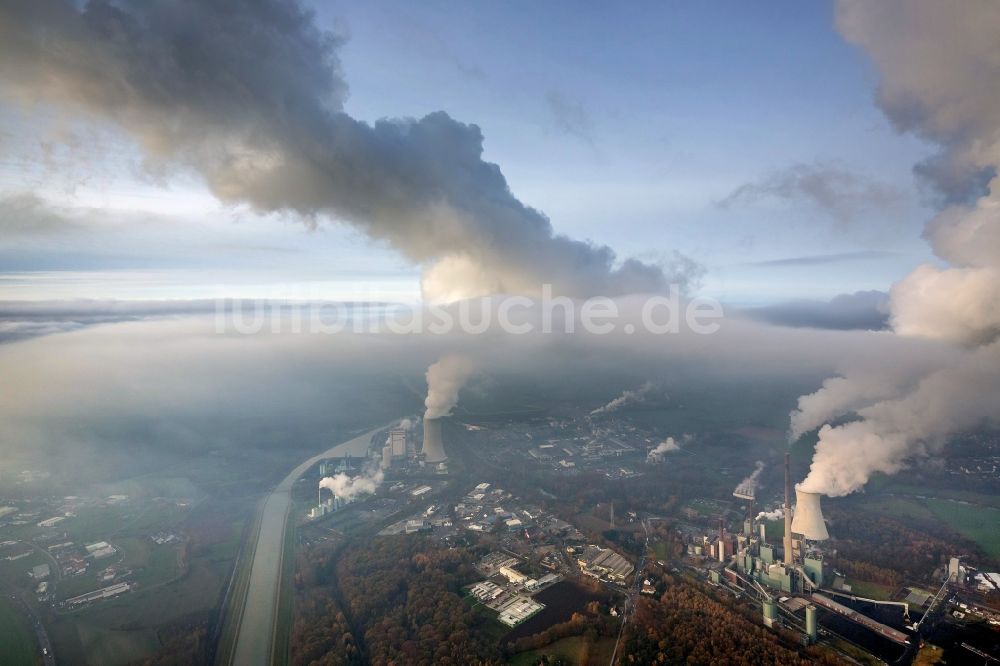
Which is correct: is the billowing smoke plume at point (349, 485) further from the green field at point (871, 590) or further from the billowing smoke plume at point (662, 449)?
the green field at point (871, 590)

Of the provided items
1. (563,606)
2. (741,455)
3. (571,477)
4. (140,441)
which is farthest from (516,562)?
(140,441)

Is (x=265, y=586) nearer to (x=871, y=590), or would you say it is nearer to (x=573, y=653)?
(x=573, y=653)

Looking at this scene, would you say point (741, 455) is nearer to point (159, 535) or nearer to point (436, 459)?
point (436, 459)

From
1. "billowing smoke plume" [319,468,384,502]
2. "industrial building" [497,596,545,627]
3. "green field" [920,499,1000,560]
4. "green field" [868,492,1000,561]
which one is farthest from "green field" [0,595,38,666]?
"green field" [868,492,1000,561]

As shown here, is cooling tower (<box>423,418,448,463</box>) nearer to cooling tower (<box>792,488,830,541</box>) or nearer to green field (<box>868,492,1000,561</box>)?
cooling tower (<box>792,488,830,541</box>)

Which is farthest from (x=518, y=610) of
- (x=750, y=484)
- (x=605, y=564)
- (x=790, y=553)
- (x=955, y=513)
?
(x=955, y=513)

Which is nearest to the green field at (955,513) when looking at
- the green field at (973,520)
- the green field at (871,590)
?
the green field at (973,520)
